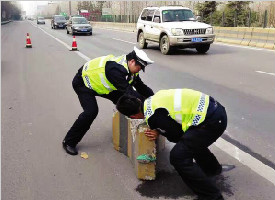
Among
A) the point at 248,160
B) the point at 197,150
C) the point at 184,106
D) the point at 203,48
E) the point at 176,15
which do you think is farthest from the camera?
the point at 176,15

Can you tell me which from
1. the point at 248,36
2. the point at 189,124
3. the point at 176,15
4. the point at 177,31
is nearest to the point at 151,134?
the point at 189,124

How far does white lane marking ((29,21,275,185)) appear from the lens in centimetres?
→ 347

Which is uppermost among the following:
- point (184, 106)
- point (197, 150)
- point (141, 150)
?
point (184, 106)

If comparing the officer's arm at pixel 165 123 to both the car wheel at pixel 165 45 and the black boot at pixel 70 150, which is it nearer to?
the black boot at pixel 70 150

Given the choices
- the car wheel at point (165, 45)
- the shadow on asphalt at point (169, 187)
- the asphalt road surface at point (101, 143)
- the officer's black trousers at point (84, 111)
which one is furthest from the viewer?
the car wheel at point (165, 45)

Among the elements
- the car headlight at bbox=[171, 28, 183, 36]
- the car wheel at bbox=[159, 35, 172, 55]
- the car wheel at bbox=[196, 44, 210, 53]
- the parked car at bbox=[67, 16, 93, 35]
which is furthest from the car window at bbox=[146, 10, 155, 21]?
the parked car at bbox=[67, 16, 93, 35]

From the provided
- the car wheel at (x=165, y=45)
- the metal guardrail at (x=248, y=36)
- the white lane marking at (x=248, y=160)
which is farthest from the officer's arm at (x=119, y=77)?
the metal guardrail at (x=248, y=36)

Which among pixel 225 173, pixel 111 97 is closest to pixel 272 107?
pixel 225 173

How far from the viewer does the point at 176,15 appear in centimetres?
1471

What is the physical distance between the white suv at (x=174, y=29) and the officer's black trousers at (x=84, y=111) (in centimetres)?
983

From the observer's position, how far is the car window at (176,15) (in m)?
14.6

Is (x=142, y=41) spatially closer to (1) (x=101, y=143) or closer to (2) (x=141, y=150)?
(1) (x=101, y=143)

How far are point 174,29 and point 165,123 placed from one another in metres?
11.1

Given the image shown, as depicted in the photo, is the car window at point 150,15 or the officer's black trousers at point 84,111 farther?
the car window at point 150,15
